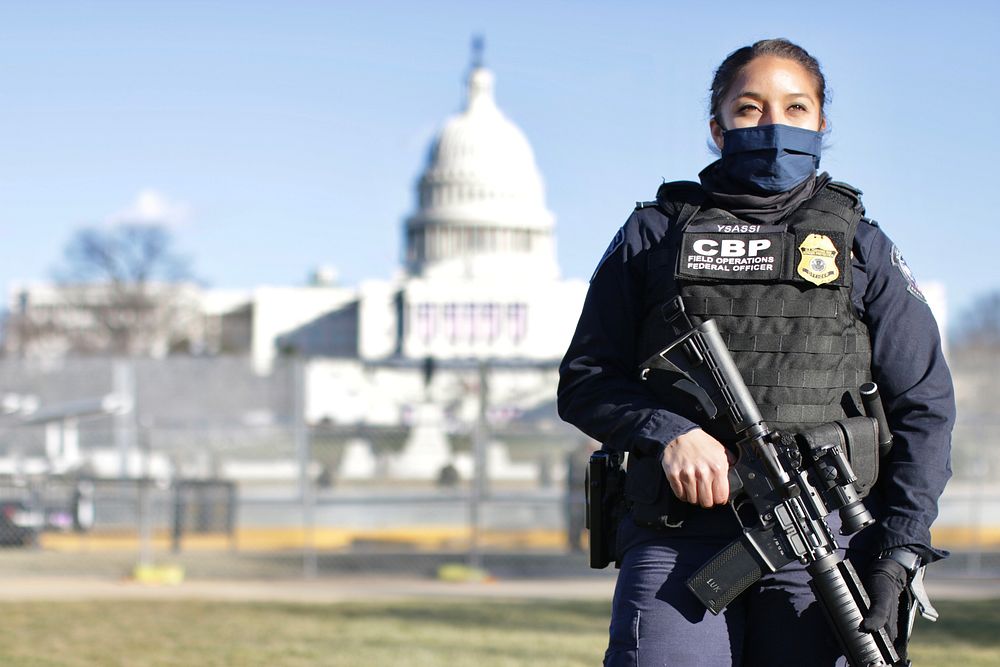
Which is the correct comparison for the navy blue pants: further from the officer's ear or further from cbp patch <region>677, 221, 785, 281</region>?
the officer's ear

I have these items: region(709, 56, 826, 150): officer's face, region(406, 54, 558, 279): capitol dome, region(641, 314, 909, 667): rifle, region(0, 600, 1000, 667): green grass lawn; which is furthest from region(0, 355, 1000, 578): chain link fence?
Answer: region(406, 54, 558, 279): capitol dome

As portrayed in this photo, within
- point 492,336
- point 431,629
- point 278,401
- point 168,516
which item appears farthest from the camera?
point 492,336

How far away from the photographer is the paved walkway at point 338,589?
427 inches

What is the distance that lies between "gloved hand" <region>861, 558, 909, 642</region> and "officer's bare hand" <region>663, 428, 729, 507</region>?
284 millimetres

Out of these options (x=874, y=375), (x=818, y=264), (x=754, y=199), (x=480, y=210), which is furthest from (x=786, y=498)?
(x=480, y=210)

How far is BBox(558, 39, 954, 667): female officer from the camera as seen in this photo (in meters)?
2.63

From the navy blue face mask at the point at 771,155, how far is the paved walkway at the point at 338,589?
7.97 meters

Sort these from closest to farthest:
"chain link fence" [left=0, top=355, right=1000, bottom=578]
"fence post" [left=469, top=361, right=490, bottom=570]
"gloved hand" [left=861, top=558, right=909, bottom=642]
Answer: "gloved hand" [left=861, top=558, right=909, bottom=642] → "fence post" [left=469, top=361, right=490, bottom=570] → "chain link fence" [left=0, top=355, right=1000, bottom=578]

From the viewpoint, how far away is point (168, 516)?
51.3 feet

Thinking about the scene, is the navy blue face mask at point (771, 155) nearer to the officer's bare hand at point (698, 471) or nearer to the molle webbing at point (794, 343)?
the molle webbing at point (794, 343)

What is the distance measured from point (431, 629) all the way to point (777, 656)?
6.05 m

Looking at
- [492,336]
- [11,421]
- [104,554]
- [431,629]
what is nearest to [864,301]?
[431,629]

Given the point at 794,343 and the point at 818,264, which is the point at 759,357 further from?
the point at 818,264

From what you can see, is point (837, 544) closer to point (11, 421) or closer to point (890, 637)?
point (890, 637)
